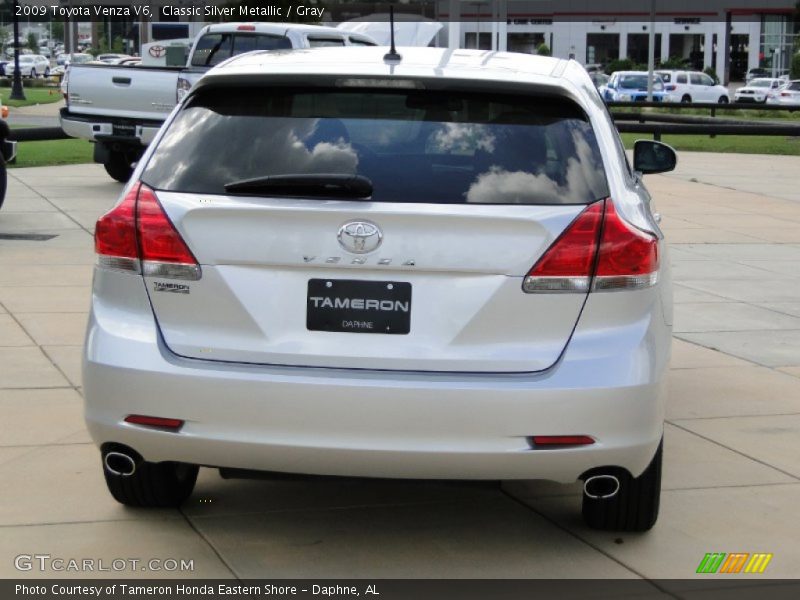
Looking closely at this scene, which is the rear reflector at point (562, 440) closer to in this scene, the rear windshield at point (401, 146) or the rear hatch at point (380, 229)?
the rear hatch at point (380, 229)

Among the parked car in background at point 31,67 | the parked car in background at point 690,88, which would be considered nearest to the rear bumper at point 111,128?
the parked car in background at point 690,88

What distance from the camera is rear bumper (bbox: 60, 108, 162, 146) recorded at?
1659 cm

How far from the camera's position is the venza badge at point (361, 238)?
4.30m

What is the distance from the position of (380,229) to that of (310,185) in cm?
29

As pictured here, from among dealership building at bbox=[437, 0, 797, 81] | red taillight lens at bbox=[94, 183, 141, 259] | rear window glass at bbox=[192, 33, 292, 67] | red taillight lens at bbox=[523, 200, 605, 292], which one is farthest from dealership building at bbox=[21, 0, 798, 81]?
red taillight lens at bbox=[523, 200, 605, 292]

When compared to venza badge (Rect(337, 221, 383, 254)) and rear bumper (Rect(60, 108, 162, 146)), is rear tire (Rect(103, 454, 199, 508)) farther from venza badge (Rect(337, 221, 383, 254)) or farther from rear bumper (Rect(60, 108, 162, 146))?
rear bumper (Rect(60, 108, 162, 146))

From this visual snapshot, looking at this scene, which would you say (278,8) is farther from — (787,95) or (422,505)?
(422,505)

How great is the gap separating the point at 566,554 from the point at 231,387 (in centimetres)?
137

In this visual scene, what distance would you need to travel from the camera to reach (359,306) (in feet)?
14.1

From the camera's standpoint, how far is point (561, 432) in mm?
4285

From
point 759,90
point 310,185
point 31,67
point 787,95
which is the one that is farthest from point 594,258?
point 31,67

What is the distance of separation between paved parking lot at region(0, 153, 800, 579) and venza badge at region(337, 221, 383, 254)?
0.85 meters

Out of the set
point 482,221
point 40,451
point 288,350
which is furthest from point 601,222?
point 40,451

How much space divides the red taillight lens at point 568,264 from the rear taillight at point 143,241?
1.09 m
